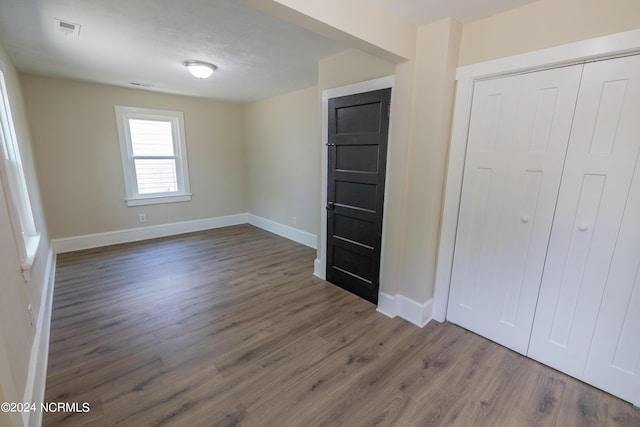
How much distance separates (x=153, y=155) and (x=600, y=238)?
17.8 feet

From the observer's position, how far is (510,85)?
1845 mm

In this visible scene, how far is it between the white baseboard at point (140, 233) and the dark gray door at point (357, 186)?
3210mm

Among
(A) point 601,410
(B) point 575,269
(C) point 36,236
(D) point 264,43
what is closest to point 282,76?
(D) point 264,43

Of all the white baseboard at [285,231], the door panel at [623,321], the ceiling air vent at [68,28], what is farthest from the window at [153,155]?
the door panel at [623,321]

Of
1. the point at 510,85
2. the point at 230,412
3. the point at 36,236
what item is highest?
the point at 510,85

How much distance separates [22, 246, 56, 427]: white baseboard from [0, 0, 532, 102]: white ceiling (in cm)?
218

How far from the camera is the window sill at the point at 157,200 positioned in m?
4.44

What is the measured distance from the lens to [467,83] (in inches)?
79.0

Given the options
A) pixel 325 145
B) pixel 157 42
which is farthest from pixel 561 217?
pixel 157 42

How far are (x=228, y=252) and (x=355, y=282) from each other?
2.14m

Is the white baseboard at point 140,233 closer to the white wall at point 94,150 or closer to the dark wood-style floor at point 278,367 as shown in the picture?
the white wall at point 94,150

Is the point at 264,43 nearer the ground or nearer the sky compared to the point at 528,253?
nearer the sky

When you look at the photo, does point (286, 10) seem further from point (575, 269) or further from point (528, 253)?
point (575, 269)

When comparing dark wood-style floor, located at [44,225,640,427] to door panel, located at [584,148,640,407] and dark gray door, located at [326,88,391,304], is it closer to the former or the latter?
door panel, located at [584,148,640,407]
